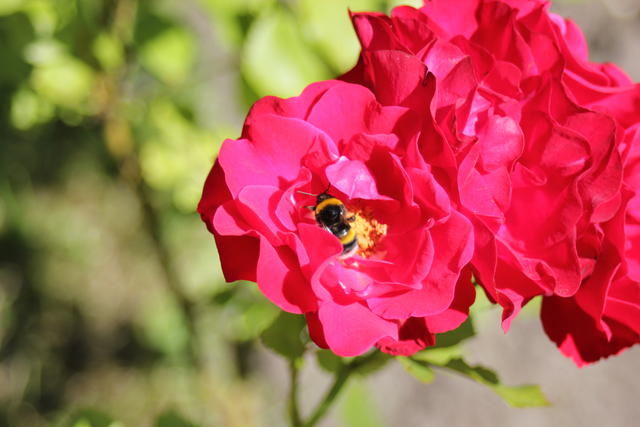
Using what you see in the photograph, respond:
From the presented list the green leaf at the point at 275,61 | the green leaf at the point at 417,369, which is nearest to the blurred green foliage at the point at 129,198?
the green leaf at the point at 275,61

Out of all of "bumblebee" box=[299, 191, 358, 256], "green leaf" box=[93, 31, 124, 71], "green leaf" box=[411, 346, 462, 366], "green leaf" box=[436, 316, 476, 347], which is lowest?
"green leaf" box=[411, 346, 462, 366]

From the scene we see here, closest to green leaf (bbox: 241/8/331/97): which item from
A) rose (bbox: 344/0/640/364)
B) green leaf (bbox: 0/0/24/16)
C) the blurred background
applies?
the blurred background

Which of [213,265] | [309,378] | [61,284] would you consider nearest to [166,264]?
[213,265]

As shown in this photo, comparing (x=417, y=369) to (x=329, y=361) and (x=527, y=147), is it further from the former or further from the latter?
(x=527, y=147)

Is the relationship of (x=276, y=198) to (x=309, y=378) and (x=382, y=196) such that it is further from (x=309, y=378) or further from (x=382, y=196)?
(x=309, y=378)

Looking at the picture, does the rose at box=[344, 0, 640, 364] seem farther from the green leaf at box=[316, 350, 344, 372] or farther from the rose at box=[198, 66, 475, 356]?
the green leaf at box=[316, 350, 344, 372]

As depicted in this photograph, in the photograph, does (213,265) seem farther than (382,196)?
Yes
